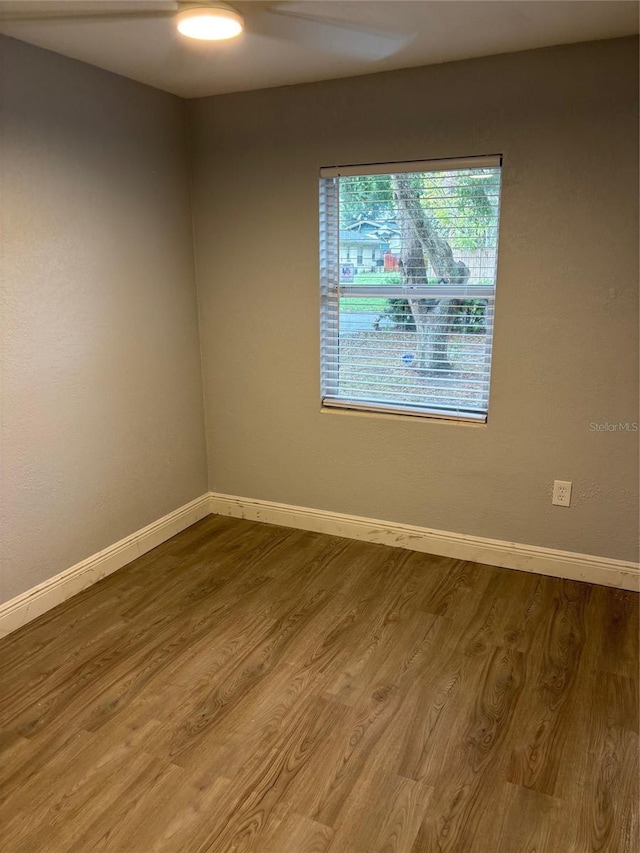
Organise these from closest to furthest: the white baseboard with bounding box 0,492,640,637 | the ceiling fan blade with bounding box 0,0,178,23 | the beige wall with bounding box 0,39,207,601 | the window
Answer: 1. the ceiling fan blade with bounding box 0,0,178,23
2. the beige wall with bounding box 0,39,207,601
3. the white baseboard with bounding box 0,492,640,637
4. the window

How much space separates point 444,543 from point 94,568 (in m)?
1.67

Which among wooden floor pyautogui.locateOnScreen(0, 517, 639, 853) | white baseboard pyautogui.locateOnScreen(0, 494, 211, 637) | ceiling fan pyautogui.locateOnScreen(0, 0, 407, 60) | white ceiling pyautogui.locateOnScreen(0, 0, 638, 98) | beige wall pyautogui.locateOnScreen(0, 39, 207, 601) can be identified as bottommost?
wooden floor pyautogui.locateOnScreen(0, 517, 639, 853)

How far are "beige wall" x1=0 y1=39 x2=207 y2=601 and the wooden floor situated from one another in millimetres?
426

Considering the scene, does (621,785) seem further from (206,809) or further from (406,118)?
(406,118)

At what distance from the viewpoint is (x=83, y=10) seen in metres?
1.96

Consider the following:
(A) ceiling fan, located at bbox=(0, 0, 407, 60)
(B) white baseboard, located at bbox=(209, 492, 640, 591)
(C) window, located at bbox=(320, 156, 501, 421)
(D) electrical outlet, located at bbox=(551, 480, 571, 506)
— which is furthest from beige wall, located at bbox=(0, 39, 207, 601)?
(D) electrical outlet, located at bbox=(551, 480, 571, 506)

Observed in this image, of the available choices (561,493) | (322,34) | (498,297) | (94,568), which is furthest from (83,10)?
(561,493)

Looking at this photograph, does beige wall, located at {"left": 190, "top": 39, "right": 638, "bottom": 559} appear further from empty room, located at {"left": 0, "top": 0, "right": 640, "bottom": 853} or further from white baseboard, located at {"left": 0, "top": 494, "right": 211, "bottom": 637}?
white baseboard, located at {"left": 0, "top": 494, "right": 211, "bottom": 637}

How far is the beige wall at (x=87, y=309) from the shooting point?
7.66 ft

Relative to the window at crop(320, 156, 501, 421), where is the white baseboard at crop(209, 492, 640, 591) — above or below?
below

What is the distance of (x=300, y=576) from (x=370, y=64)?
88.8 inches

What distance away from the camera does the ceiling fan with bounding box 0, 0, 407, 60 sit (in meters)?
1.92

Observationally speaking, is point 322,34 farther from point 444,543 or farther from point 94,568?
point 94,568

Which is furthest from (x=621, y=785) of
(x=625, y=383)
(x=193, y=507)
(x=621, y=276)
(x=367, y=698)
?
(x=193, y=507)
